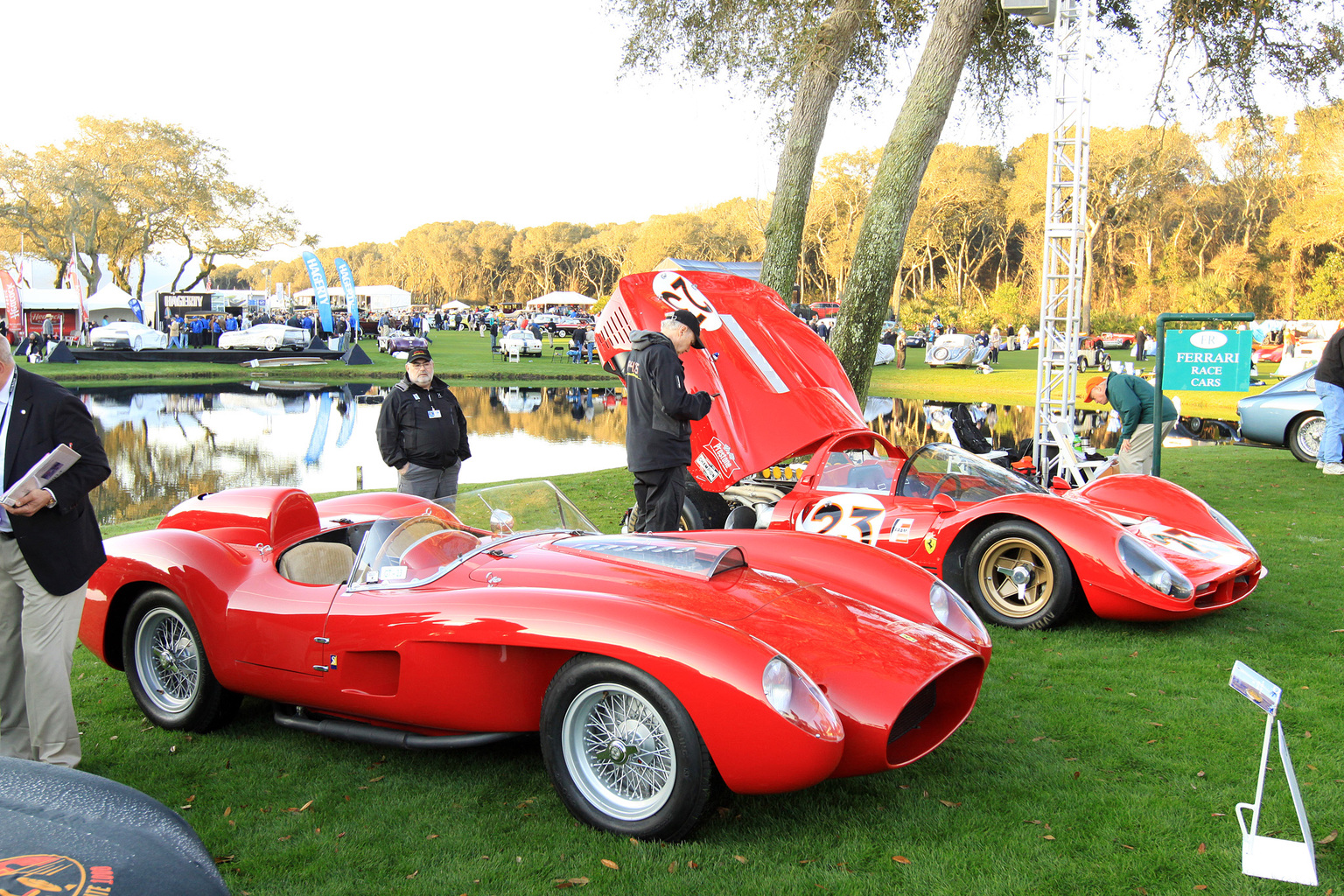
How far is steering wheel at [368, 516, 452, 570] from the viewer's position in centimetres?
399

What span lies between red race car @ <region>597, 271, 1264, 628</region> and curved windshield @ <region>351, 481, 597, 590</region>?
229 cm

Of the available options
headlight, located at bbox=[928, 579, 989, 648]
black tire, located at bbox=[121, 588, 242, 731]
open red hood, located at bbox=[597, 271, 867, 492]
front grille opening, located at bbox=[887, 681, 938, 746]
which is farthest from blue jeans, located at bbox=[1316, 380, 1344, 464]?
black tire, located at bbox=[121, 588, 242, 731]

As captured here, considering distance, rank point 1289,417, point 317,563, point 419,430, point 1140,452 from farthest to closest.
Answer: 1. point 1289,417
2. point 1140,452
3. point 419,430
4. point 317,563

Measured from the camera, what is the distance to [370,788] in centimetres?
381

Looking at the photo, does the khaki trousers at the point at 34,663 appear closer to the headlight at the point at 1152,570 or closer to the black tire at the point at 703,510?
the black tire at the point at 703,510

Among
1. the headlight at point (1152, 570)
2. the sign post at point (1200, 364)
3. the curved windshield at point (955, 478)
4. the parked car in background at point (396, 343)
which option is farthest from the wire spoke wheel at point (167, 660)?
the parked car in background at point (396, 343)

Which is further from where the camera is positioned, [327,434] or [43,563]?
[327,434]

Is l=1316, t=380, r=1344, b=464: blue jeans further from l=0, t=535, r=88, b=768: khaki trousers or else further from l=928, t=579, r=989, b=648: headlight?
l=0, t=535, r=88, b=768: khaki trousers

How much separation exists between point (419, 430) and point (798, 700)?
15.9 ft

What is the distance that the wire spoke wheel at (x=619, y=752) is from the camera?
3.26 meters

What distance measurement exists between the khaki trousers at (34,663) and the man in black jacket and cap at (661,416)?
333cm

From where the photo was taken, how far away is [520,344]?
140 feet

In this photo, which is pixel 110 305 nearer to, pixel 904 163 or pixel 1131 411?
pixel 904 163

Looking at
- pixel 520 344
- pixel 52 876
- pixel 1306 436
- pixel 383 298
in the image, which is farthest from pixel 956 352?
pixel 383 298
